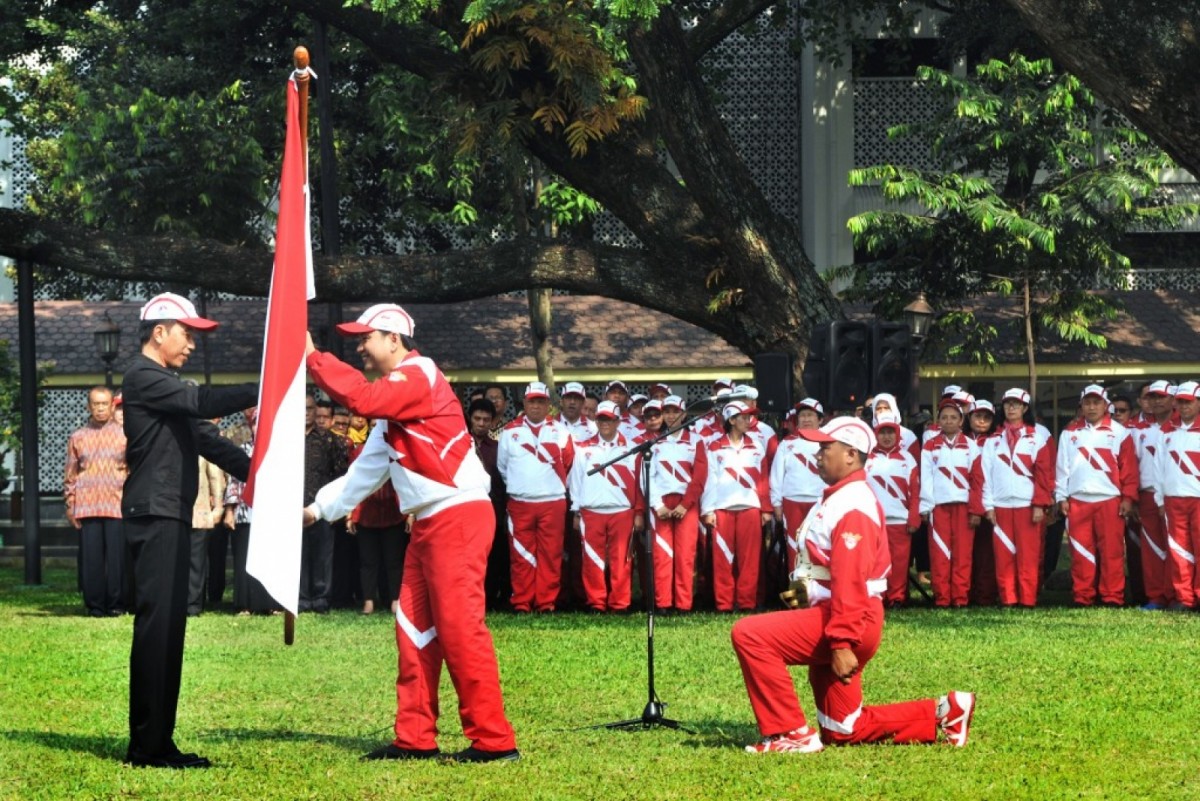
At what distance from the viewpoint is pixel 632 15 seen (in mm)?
14227

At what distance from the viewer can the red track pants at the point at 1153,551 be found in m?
17.9

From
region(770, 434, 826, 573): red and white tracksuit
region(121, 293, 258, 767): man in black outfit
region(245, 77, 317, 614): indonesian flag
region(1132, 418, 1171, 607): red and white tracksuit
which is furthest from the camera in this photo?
region(770, 434, 826, 573): red and white tracksuit

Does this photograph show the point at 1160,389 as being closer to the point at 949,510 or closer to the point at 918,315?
the point at 949,510

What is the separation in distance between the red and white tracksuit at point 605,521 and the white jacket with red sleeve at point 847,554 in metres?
8.53

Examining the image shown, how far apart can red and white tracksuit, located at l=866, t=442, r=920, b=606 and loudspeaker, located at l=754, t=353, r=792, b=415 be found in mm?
4195

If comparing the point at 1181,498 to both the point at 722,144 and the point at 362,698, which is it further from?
the point at 362,698

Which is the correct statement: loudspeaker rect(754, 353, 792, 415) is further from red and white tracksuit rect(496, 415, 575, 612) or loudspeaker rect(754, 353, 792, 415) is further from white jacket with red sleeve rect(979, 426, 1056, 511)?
white jacket with red sleeve rect(979, 426, 1056, 511)

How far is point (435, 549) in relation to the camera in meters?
9.07

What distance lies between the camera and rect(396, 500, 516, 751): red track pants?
8.99 m

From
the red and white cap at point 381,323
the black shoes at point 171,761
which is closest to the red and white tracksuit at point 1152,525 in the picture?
the red and white cap at point 381,323

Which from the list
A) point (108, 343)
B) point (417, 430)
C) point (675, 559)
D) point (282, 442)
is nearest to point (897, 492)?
point (675, 559)

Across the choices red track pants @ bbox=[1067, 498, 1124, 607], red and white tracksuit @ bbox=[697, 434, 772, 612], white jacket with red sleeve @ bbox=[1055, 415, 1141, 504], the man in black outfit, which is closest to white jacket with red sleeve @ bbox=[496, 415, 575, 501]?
red and white tracksuit @ bbox=[697, 434, 772, 612]

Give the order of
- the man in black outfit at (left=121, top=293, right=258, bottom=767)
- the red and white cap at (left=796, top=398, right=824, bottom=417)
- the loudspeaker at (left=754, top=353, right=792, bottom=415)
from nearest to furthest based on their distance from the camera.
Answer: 1. the man in black outfit at (left=121, top=293, right=258, bottom=767)
2. the loudspeaker at (left=754, top=353, right=792, bottom=415)
3. the red and white cap at (left=796, top=398, right=824, bottom=417)

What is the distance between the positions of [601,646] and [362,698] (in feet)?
9.97
